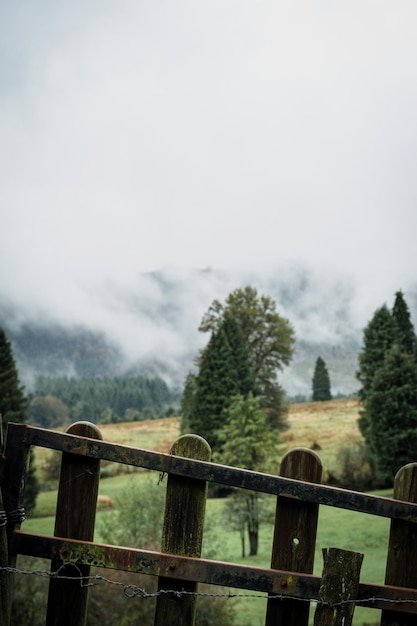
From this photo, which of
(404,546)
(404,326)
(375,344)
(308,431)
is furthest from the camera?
(308,431)

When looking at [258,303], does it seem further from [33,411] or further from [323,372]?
[33,411]

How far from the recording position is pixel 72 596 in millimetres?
4508

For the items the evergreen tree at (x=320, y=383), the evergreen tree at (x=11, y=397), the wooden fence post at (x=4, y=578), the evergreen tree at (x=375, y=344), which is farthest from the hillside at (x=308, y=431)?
the wooden fence post at (x=4, y=578)

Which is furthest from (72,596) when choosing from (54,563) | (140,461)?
(140,461)

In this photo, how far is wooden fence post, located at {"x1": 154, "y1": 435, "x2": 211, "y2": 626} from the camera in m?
4.35

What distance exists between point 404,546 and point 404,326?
61.3 m

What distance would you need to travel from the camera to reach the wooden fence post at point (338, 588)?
3754 mm

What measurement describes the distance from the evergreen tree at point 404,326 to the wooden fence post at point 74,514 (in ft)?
196

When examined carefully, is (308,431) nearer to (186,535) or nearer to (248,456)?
(248,456)

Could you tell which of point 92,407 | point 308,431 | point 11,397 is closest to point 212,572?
point 11,397

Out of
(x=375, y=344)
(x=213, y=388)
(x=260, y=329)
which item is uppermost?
(x=260, y=329)

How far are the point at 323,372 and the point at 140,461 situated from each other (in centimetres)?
10916

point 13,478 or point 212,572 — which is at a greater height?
point 13,478

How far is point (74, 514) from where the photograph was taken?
15.0ft
